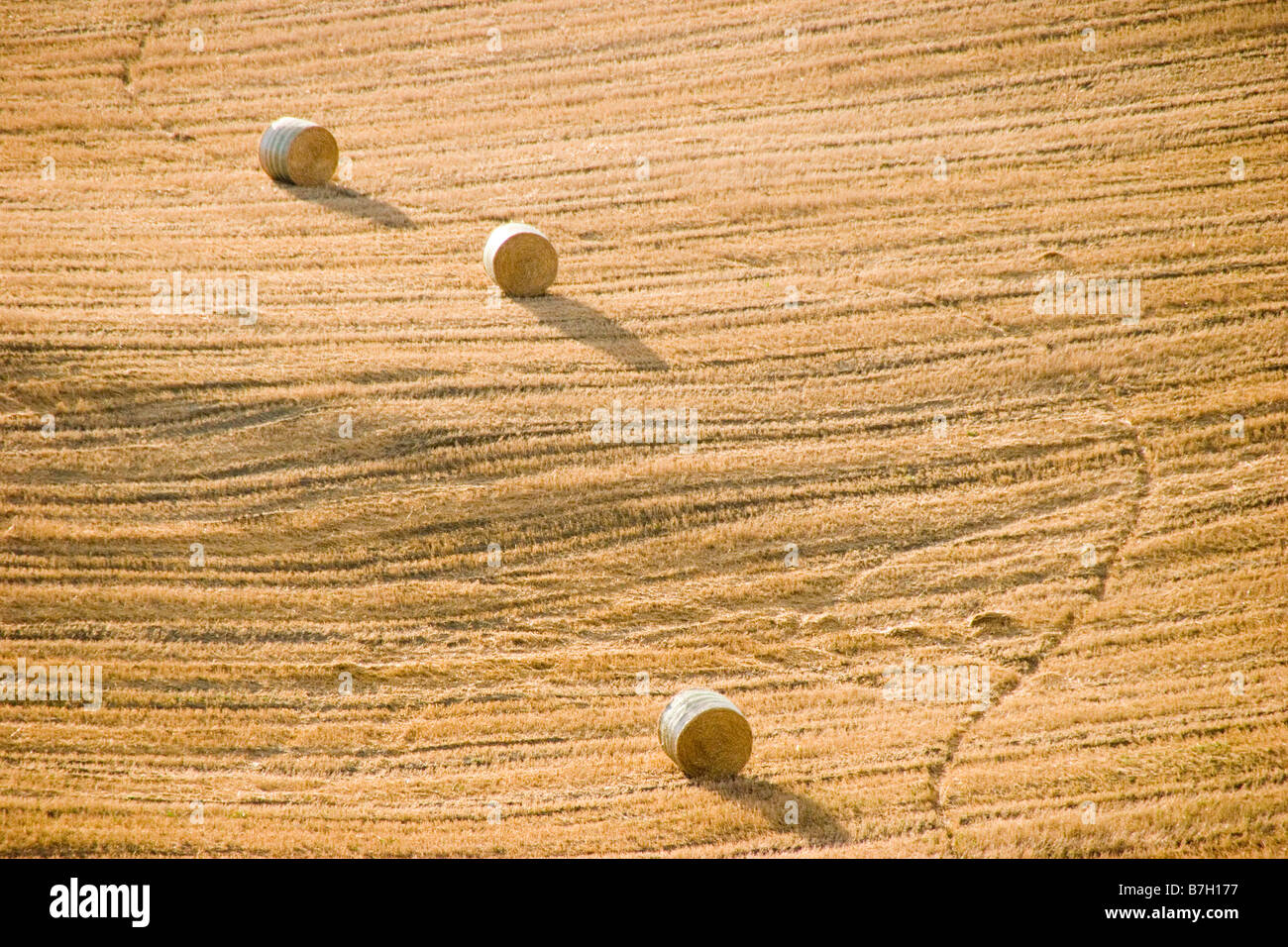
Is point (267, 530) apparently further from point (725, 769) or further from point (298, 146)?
point (298, 146)

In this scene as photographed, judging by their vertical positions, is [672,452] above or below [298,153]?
below

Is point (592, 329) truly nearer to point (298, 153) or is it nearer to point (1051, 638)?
point (298, 153)

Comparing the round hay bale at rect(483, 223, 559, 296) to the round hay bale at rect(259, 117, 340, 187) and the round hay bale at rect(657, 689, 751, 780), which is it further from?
the round hay bale at rect(657, 689, 751, 780)

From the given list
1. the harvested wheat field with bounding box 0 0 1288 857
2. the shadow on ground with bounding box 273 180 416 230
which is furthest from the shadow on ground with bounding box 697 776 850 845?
the shadow on ground with bounding box 273 180 416 230

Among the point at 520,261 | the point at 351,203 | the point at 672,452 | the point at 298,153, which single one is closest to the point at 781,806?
the point at 672,452

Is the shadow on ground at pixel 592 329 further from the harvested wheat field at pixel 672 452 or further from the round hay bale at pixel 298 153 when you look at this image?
the round hay bale at pixel 298 153

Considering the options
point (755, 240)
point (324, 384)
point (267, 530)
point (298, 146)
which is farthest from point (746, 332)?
point (298, 146)
